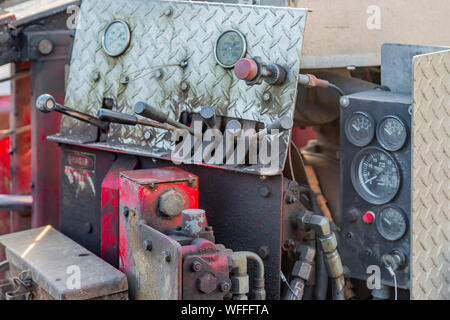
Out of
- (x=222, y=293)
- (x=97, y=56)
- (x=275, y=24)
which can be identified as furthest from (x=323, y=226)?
(x=97, y=56)

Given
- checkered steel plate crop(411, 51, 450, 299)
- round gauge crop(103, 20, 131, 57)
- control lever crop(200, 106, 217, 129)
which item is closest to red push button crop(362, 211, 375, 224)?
checkered steel plate crop(411, 51, 450, 299)

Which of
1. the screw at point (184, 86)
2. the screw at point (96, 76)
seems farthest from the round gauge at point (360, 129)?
the screw at point (96, 76)

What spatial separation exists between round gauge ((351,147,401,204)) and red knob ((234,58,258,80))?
800 millimetres

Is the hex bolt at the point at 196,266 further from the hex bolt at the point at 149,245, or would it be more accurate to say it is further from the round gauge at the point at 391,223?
the round gauge at the point at 391,223

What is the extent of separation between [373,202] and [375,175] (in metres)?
0.14

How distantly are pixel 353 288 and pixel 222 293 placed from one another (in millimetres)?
1207

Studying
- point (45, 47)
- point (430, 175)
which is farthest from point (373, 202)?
point (45, 47)

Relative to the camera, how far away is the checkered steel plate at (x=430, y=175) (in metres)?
3.41

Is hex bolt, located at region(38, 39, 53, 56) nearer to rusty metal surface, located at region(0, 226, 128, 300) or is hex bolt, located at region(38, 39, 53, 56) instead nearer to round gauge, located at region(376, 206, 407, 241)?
rusty metal surface, located at region(0, 226, 128, 300)

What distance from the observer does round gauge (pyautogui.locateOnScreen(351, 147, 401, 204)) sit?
3635 millimetres

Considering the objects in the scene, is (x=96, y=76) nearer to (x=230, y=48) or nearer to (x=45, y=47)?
(x=45, y=47)

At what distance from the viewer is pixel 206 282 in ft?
9.89

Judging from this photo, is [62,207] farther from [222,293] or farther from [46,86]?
[222,293]

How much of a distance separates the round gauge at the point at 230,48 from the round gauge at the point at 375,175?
0.82 m
